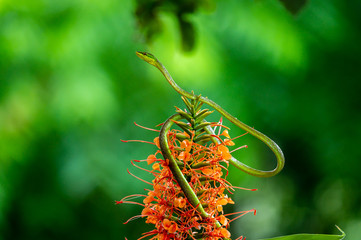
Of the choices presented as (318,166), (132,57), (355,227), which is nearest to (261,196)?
(318,166)

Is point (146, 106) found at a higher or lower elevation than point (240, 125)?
lower

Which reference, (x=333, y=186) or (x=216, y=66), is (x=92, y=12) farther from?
(x=333, y=186)

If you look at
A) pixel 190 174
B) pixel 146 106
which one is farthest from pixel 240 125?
pixel 146 106

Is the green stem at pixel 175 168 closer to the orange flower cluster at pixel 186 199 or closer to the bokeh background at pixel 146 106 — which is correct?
the orange flower cluster at pixel 186 199

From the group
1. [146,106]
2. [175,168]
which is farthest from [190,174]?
[146,106]

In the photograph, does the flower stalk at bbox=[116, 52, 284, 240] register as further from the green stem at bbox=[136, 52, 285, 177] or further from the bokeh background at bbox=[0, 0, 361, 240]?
the bokeh background at bbox=[0, 0, 361, 240]

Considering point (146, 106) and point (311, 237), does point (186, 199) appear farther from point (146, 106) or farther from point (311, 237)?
point (146, 106)

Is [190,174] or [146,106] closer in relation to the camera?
[190,174]

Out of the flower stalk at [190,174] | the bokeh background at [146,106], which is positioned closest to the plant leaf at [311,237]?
the flower stalk at [190,174]

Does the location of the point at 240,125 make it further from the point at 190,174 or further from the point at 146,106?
the point at 146,106
